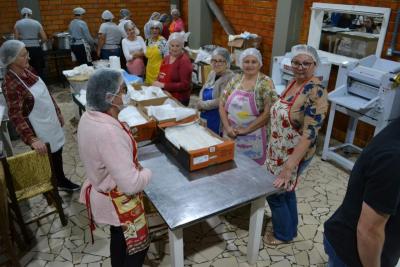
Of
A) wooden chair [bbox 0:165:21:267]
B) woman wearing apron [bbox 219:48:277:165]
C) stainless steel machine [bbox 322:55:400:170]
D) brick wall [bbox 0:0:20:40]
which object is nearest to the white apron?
wooden chair [bbox 0:165:21:267]

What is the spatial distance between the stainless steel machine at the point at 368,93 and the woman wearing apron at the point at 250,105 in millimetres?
1272

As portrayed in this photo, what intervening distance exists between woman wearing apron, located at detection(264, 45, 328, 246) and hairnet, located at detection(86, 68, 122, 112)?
1.11 m

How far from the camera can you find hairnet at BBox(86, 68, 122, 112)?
1523 millimetres

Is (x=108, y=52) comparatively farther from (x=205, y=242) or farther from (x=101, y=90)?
(x=101, y=90)

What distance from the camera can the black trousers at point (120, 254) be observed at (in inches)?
69.2

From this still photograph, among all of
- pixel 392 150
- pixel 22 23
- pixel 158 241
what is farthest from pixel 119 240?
pixel 22 23

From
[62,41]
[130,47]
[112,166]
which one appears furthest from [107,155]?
[62,41]

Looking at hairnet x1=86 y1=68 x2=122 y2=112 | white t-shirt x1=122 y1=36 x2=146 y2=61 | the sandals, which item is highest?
hairnet x1=86 y1=68 x2=122 y2=112

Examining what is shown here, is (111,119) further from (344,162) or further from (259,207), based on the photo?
(344,162)

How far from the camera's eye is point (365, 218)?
1.05m

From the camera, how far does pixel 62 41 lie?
21.1 ft

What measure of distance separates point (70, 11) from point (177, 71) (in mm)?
4803

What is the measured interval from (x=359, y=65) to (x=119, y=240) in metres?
3.07

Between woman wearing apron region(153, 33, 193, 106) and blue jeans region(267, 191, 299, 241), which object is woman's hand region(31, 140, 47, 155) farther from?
blue jeans region(267, 191, 299, 241)
